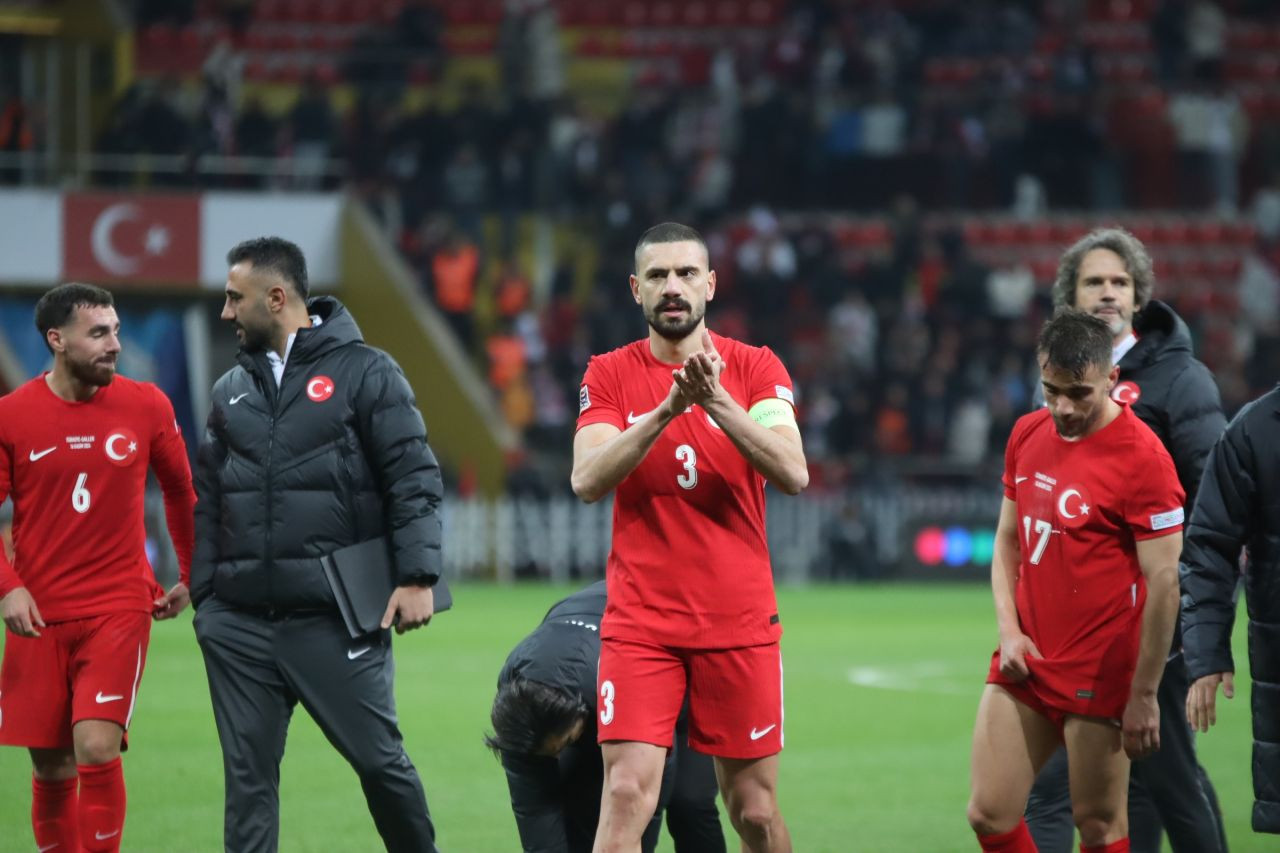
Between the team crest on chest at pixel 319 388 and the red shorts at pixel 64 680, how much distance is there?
1.18 m

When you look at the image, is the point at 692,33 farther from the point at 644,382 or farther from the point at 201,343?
the point at 644,382

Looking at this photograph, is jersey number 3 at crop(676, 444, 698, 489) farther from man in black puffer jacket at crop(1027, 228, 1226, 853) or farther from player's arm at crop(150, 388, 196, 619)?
player's arm at crop(150, 388, 196, 619)

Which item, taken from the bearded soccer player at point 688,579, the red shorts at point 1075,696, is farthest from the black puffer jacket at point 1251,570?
the bearded soccer player at point 688,579

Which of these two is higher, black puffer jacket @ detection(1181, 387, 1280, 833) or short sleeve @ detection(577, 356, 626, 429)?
short sleeve @ detection(577, 356, 626, 429)

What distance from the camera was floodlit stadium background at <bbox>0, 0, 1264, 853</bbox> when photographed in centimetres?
2633

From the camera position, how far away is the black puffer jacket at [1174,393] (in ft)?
22.2

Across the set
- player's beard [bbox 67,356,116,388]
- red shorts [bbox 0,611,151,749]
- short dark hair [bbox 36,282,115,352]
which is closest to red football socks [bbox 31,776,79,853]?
red shorts [bbox 0,611,151,749]

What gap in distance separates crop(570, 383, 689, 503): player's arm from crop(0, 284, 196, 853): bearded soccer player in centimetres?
187

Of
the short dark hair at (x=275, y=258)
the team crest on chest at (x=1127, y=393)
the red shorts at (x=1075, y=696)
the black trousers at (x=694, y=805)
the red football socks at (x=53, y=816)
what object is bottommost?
the red football socks at (x=53, y=816)

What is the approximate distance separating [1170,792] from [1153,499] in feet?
4.18

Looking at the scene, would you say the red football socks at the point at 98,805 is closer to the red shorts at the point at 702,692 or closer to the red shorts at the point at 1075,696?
the red shorts at the point at 702,692

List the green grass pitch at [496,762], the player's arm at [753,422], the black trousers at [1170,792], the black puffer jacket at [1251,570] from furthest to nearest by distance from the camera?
the green grass pitch at [496,762], the black trousers at [1170,792], the black puffer jacket at [1251,570], the player's arm at [753,422]

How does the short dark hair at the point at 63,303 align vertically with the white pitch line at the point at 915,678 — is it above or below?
above

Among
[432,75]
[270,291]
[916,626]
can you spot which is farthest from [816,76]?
[270,291]
